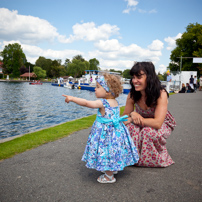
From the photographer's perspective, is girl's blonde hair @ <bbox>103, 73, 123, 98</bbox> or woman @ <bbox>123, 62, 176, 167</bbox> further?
woman @ <bbox>123, 62, 176, 167</bbox>

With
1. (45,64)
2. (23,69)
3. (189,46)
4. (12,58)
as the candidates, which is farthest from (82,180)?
(45,64)

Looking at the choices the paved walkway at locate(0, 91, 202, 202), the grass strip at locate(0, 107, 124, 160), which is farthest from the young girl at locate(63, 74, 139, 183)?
the grass strip at locate(0, 107, 124, 160)

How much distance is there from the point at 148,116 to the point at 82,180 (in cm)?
157

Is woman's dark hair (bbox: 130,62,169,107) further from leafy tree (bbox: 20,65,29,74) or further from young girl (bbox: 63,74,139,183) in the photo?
leafy tree (bbox: 20,65,29,74)

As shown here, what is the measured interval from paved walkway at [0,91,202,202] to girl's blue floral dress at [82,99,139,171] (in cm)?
33

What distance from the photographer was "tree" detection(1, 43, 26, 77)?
94250 millimetres

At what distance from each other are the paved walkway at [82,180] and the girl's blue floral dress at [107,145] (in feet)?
1.07

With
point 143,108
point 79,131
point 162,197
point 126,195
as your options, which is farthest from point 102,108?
point 79,131

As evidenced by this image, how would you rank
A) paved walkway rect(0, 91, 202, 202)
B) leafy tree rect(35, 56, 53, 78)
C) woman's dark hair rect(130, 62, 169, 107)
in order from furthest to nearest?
leafy tree rect(35, 56, 53, 78) → woman's dark hair rect(130, 62, 169, 107) → paved walkway rect(0, 91, 202, 202)

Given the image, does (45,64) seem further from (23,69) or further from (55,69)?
(23,69)

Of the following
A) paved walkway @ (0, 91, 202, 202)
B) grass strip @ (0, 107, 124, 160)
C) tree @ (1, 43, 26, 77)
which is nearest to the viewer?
paved walkway @ (0, 91, 202, 202)

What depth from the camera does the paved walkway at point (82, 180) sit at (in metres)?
2.48

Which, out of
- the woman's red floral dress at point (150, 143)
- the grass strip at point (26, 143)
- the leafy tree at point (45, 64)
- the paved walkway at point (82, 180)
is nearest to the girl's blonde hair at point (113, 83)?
the woman's red floral dress at point (150, 143)

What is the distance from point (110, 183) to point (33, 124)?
25.1 feet
